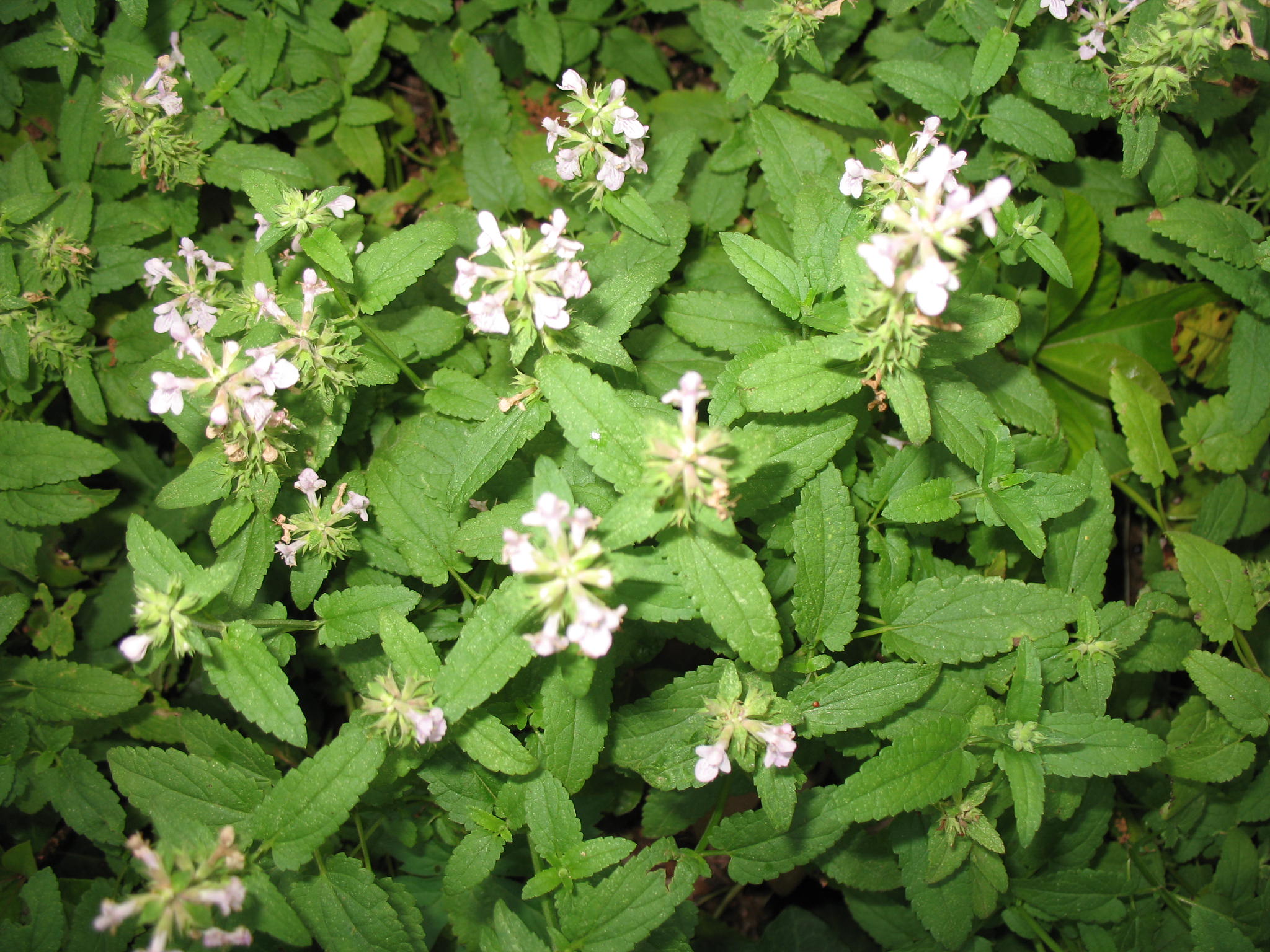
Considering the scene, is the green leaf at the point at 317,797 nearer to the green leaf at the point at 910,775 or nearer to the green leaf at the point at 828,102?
the green leaf at the point at 910,775

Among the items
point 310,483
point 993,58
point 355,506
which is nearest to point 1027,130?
point 993,58

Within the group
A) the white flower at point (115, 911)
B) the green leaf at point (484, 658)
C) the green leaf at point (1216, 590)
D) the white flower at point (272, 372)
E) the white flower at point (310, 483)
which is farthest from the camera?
the green leaf at point (1216, 590)

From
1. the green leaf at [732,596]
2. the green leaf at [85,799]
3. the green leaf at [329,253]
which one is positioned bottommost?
the green leaf at [85,799]

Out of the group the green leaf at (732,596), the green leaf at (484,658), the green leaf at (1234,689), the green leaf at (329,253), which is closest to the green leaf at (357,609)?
the green leaf at (484,658)

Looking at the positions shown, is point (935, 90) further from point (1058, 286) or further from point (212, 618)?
point (212, 618)

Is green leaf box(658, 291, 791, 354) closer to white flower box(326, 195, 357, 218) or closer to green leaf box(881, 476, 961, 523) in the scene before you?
green leaf box(881, 476, 961, 523)

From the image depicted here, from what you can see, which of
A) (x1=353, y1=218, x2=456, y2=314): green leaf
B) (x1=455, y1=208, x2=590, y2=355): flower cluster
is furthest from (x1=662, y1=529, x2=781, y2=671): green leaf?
(x1=353, y1=218, x2=456, y2=314): green leaf
